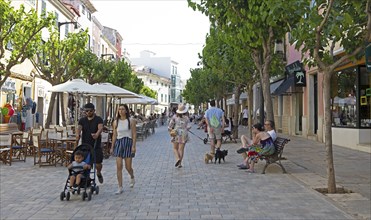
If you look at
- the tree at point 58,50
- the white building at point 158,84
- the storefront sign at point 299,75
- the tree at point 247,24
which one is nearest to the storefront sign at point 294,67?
the storefront sign at point 299,75

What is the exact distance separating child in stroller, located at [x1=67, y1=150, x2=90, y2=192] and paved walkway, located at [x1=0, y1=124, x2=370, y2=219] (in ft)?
0.94

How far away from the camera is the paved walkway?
6090 millimetres

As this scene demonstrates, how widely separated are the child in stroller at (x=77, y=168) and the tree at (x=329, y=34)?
4.28 metres

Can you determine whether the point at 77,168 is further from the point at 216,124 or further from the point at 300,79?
the point at 300,79

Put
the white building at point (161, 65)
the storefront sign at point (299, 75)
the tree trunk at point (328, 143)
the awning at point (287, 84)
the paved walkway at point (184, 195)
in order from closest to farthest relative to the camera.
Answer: the paved walkway at point (184, 195)
the tree trunk at point (328, 143)
the storefront sign at point (299, 75)
the awning at point (287, 84)
the white building at point (161, 65)

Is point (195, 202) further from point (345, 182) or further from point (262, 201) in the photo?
point (345, 182)

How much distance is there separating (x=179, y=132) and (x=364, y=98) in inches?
332

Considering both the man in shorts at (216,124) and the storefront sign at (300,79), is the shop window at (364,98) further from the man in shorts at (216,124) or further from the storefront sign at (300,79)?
the man in shorts at (216,124)

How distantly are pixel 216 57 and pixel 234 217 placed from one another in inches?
510

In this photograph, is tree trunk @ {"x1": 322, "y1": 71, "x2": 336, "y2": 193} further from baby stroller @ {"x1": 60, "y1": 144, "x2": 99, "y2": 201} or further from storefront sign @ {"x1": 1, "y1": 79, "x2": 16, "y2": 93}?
storefront sign @ {"x1": 1, "y1": 79, "x2": 16, "y2": 93}

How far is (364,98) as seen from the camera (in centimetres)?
1562

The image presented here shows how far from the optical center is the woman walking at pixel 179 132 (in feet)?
35.6

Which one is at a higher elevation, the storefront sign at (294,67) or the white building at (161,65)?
the white building at (161,65)

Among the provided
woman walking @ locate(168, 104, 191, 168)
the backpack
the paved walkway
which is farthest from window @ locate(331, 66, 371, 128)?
woman walking @ locate(168, 104, 191, 168)
